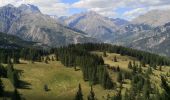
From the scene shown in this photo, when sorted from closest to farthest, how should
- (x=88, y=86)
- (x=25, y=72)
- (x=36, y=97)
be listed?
(x=36, y=97)
(x=88, y=86)
(x=25, y=72)

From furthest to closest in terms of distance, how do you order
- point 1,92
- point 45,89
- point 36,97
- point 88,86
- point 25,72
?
point 25,72
point 88,86
point 45,89
point 36,97
point 1,92

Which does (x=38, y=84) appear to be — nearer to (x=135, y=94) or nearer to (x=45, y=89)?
(x=45, y=89)

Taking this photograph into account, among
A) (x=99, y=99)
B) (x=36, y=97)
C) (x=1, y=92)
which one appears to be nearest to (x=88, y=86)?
(x=99, y=99)

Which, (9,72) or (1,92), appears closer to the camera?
(1,92)

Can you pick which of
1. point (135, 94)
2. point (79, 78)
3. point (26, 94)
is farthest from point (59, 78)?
point (135, 94)

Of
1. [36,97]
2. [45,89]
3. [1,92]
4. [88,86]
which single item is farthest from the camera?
[88,86]

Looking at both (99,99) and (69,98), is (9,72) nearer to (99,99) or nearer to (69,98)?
(69,98)

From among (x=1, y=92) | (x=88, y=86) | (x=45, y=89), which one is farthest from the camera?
(x=88, y=86)

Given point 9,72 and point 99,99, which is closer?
point 99,99

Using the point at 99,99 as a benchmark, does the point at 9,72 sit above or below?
above
